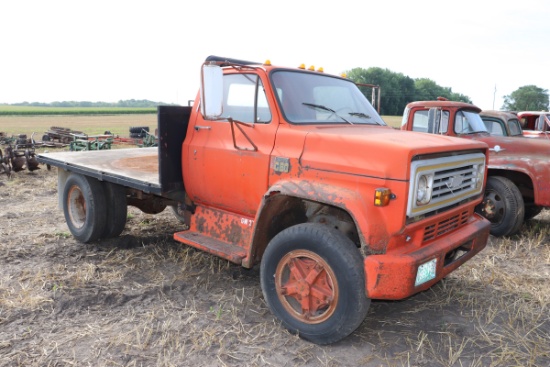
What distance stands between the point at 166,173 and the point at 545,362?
11.4 ft

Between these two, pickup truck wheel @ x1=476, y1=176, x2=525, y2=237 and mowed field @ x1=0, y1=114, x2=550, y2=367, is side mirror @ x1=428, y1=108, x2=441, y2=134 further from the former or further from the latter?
mowed field @ x1=0, y1=114, x2=550, y2=367

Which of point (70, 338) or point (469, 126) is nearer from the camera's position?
point (70, 338)

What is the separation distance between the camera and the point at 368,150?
10.2ft

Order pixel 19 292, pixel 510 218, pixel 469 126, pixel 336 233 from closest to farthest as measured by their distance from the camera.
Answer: pixel 336 233 < pixel 19 292 < pixel 510 218 < pixel 469 126

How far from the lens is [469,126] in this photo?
272 inches

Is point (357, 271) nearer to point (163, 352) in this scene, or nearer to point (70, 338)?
point (163, 352)

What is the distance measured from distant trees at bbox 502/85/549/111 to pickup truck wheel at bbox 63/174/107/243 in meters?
75.9

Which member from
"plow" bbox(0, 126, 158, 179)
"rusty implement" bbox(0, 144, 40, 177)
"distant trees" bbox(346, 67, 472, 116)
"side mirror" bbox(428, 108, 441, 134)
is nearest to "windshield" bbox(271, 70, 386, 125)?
"side mirror" bbox(428, 108, 441, 134)

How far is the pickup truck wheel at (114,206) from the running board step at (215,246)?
1.53 metres

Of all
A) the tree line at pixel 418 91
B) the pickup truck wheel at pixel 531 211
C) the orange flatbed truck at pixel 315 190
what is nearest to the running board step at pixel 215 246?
the orange flatbed truck at pixel 315 190

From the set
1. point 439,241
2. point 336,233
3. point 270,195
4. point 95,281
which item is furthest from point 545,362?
point 95,281

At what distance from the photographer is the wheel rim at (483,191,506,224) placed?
6.25 m

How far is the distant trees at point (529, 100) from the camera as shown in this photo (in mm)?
71438

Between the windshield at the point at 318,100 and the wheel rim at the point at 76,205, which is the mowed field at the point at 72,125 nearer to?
the wheel rim at the point at 76,205
